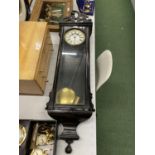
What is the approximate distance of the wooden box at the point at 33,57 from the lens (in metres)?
1.11

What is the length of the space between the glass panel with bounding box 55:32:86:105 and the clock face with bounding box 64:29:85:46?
24 millimetres

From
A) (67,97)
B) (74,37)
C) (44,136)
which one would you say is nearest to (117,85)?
(74,37)

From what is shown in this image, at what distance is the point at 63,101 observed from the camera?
45.4 inches

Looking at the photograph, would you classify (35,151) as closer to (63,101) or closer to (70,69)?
(63,101)

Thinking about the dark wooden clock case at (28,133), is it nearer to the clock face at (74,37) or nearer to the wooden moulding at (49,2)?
the clock face at (74,37)

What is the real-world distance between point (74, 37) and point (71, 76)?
0.87ft

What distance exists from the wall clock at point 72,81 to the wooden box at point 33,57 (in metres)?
0.08

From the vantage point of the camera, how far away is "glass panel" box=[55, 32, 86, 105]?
117 cm

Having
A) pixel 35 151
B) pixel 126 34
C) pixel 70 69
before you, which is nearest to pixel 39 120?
pixel 35 151

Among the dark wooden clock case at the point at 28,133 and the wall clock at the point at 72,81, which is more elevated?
the wall clock at the point at 72,81

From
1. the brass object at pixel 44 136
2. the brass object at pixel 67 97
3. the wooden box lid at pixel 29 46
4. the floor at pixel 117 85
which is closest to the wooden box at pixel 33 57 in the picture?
the wooden box lid at pixel 29 46

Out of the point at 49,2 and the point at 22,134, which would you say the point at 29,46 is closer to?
the point at 22,134

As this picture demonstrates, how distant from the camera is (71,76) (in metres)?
1.26
